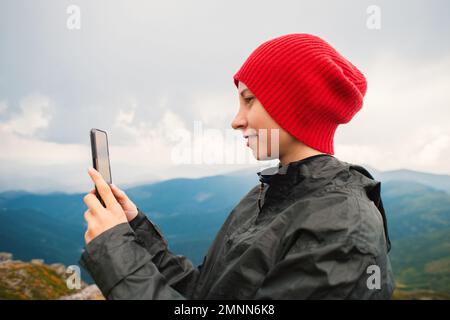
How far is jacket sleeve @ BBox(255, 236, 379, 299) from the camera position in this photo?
6.04 feet

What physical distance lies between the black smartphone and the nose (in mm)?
1072

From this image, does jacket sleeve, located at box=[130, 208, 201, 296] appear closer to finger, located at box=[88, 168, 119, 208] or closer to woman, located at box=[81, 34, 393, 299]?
woman, located at box=[81, 34, 393, 299]

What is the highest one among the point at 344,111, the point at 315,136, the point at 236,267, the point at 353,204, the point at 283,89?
the point at 283,89

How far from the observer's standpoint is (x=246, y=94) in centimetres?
276

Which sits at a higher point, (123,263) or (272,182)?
(272,182)

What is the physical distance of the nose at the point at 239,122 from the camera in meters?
2.61

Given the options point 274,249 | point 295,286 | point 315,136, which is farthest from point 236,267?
point 315,136

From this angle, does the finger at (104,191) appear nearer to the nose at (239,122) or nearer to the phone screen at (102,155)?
the phone screen at (102,155)

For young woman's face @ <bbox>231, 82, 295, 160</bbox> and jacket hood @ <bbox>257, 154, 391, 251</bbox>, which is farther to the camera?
young woman's face @ <bbox>231, 82, 295, 160</bbox>

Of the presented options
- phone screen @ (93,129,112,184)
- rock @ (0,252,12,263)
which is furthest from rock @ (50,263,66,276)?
phone screen @ (93,129,112,184)

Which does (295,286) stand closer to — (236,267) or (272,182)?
(236,267)

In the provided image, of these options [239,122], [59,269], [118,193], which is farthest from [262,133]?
[59,269]

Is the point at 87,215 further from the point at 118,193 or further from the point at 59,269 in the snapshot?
the point at 59,269
